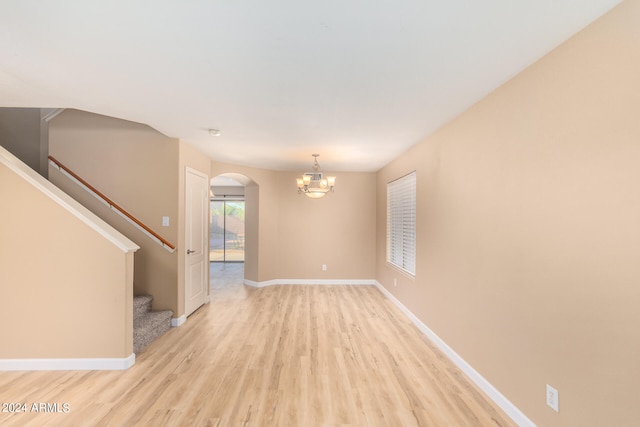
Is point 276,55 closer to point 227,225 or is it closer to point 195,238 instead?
point 195,238

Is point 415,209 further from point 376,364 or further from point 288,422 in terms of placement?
point 288,422

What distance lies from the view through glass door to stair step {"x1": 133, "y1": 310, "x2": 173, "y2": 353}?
590cm

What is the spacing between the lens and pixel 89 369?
265 centimetres

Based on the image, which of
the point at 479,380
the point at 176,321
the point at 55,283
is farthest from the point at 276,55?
the point at 176,321

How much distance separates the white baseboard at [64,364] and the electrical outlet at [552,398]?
137 inches

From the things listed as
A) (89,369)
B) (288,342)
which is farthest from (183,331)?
(288,342)

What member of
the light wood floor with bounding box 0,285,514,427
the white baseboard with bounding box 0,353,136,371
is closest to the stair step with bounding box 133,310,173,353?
the light wood floor with bounding box 0,285,514,427

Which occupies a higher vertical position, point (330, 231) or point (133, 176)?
A: point (133, 176)

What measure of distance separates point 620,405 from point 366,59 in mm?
2328

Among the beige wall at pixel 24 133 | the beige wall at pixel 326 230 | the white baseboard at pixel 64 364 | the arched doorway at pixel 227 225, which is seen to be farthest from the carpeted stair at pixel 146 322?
the arched doorway at pixel 227 225

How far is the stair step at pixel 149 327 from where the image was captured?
304cm

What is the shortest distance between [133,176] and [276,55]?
9.85 feet

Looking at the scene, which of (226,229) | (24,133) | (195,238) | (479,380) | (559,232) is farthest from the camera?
(226,229)

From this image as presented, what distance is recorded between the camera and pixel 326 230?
6207 mm
